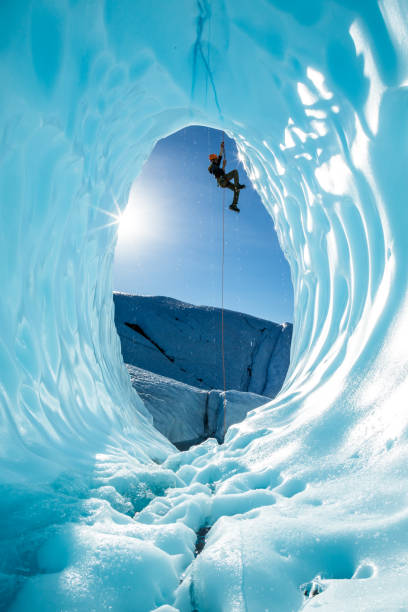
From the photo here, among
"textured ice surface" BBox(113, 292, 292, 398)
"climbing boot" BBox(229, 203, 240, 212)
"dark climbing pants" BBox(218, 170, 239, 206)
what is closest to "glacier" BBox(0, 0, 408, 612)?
"dark climbing pants" BBox(218, 170, 239, 206)

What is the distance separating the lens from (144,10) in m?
3.25

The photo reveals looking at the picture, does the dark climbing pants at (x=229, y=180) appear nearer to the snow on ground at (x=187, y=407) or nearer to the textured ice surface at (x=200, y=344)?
the snow on ground at (x=187, y=407)

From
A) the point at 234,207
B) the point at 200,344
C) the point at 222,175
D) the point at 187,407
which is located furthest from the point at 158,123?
the point at 200,344

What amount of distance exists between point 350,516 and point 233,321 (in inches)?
749

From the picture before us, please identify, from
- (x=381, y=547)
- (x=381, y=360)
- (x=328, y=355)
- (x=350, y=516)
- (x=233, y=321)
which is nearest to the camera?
(x=381, y=547)

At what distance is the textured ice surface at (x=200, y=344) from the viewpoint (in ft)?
56.4

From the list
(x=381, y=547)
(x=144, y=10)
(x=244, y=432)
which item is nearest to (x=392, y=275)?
(x=381, y=547)

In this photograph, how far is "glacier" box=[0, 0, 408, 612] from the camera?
1.27 meters

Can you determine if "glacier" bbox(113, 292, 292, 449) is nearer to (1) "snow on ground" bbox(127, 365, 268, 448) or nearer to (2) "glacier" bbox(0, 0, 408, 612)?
(1) "snow on ground" bbox(127, 365, 268, 448)

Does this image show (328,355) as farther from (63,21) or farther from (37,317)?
(63,21)

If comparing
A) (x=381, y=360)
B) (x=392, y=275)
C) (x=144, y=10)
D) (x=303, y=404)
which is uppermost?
(x=144, y=10)

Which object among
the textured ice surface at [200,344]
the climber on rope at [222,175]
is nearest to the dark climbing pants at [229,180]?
the climber on rope at [222,175]

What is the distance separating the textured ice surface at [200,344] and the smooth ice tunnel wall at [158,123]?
475 inches

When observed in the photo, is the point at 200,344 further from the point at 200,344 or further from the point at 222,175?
the point at 222,175
